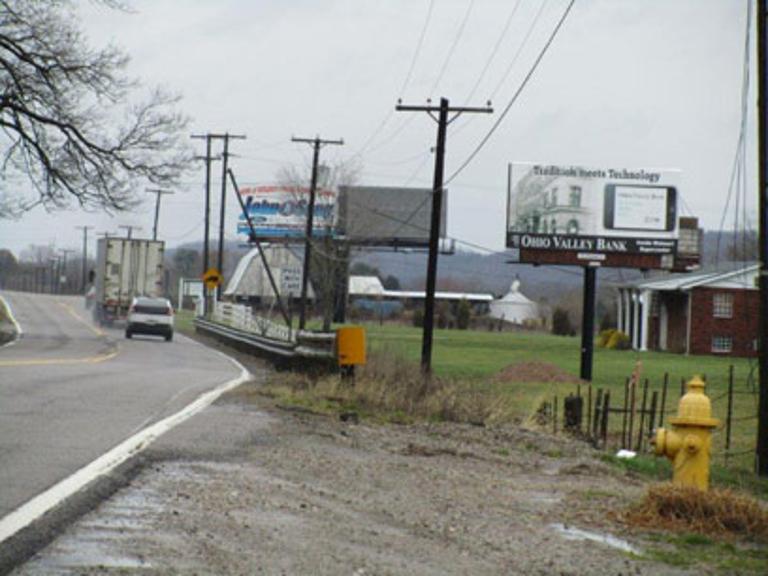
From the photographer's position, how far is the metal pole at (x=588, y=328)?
4781cm

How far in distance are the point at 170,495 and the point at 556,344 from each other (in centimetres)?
6726

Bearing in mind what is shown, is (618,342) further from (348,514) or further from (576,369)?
(348,514)

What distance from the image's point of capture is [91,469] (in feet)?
37.3

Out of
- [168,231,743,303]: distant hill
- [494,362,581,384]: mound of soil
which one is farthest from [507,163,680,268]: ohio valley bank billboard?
[168,231,743,303]: distant hill

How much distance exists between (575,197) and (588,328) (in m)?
8.08

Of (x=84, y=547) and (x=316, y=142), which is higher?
(x=316, y=142)

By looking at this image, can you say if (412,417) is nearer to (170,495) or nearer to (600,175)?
(170,495)

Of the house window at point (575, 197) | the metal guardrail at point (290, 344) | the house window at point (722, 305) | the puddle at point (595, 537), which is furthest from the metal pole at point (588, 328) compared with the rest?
the puddle at point (595, 537)

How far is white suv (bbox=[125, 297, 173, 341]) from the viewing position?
57.6 m

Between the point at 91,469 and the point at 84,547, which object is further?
the point at 91,469

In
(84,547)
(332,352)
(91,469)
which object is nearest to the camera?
(84,547)

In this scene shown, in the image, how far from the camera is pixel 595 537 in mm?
9711

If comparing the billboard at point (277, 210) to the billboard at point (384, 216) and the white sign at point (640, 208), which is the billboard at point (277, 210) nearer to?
the billboard at point (384, 216)

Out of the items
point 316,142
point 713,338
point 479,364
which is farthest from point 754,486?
point 713,338
